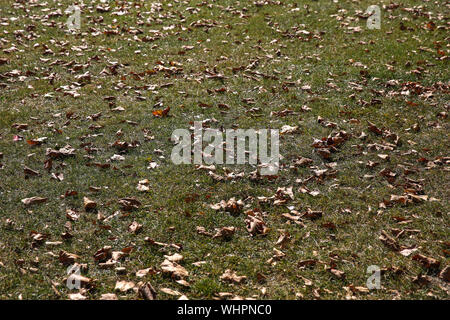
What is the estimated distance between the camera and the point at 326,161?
18.2 ft

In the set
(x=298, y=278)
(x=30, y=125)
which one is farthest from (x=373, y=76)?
(x=30, y=125)

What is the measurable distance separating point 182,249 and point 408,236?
2311 mm
